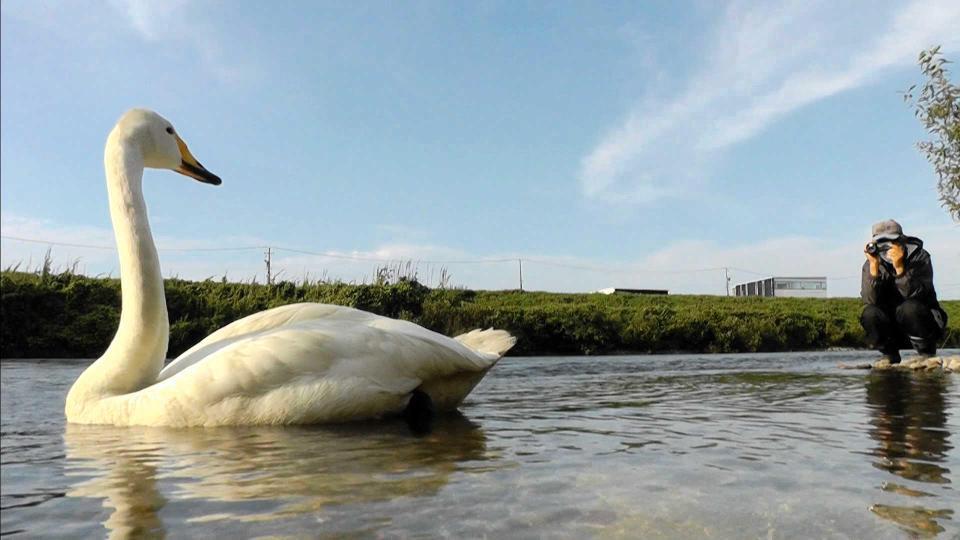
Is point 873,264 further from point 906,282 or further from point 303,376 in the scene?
point 303,376

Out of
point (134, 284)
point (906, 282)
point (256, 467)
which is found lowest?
point (256, 467)

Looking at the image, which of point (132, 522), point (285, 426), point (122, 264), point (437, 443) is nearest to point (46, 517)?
point (132, 522)

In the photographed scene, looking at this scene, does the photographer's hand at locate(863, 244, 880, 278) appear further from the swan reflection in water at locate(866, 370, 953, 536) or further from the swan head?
the swan head

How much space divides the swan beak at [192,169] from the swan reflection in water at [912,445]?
4451mm

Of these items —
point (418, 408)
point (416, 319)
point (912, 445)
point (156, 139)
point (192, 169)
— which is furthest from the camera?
point (416, 319)

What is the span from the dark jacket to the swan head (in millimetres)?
8081

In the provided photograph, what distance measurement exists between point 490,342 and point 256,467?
9.12 feet

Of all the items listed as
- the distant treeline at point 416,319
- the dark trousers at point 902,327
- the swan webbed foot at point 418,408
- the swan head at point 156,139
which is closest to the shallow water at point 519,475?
the swan webbed foot at point 418,408

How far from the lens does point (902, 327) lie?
1013cm

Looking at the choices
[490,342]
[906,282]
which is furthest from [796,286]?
[490,342]

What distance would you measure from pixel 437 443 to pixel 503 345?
6.14 feet

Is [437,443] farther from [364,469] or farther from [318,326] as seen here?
[318,326]

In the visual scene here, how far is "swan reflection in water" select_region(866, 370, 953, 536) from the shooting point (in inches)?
91.7

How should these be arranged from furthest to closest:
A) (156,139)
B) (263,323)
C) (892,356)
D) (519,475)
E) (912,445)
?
(892,356) < (156,139) < (263,323) < (912,445) < (519,475)
